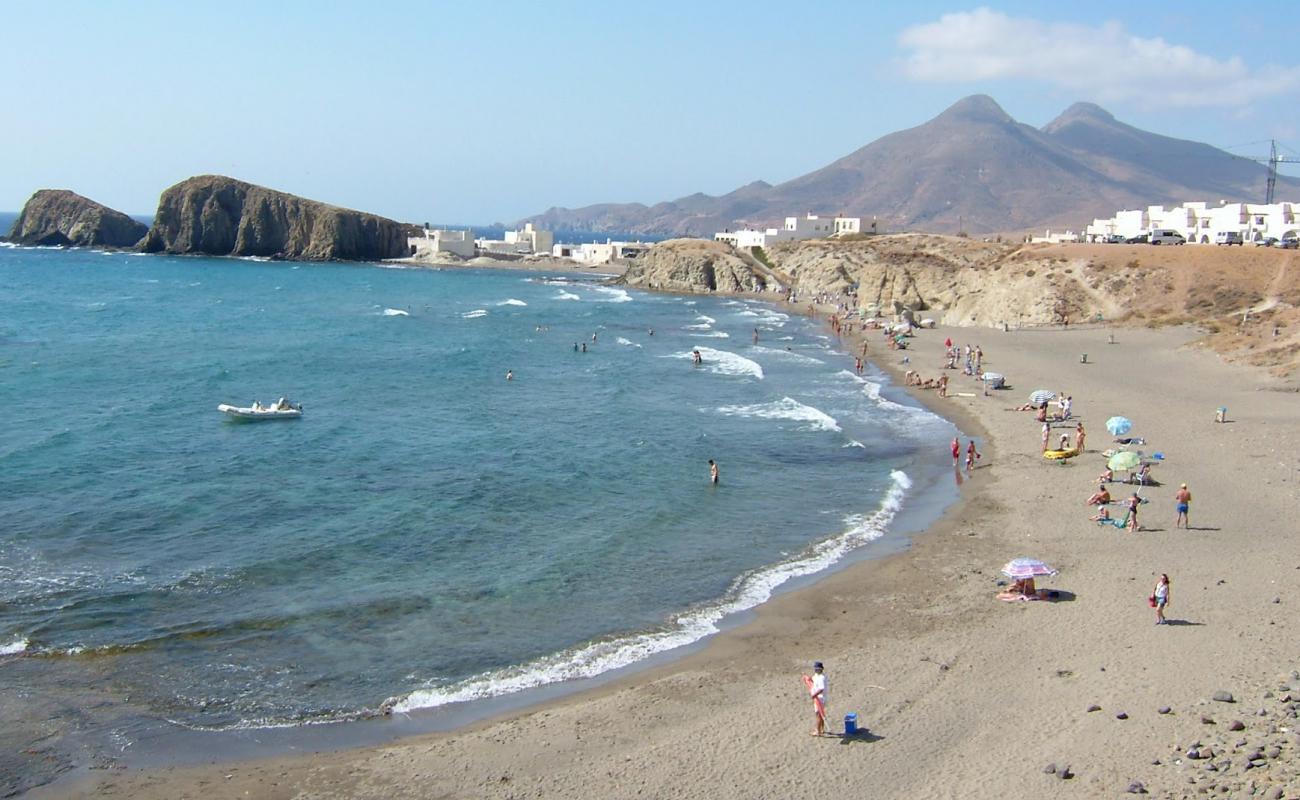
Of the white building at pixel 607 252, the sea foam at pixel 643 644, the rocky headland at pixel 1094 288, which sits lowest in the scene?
the sea foam at pixel 643 644

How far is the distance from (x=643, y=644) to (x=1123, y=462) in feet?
55.1

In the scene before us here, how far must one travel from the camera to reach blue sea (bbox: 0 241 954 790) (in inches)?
728

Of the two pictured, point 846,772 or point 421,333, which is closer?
point 846,772

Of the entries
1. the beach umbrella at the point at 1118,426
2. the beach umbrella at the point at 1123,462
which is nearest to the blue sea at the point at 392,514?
the beach umbrella at the point at 1123,462

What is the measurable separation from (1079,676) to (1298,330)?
40014 millimetres

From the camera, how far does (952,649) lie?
1888 centimetres

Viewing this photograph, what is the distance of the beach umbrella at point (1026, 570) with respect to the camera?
2094cm

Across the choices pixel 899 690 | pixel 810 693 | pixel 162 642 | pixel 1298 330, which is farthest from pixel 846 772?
pixel 1298 330

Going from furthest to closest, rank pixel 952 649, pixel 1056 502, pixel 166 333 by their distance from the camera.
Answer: pixel 166 333
pixel 1056 502
pixel 952 649

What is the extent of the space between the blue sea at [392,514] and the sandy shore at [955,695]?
155 centimetres

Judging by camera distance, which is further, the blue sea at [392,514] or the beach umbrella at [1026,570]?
the beach umbrella at [1026,570]

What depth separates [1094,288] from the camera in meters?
68.6

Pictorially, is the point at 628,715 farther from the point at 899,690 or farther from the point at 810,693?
the point at 899,690

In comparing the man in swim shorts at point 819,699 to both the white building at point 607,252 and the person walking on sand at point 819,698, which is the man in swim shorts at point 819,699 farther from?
the white building at point 607,252
